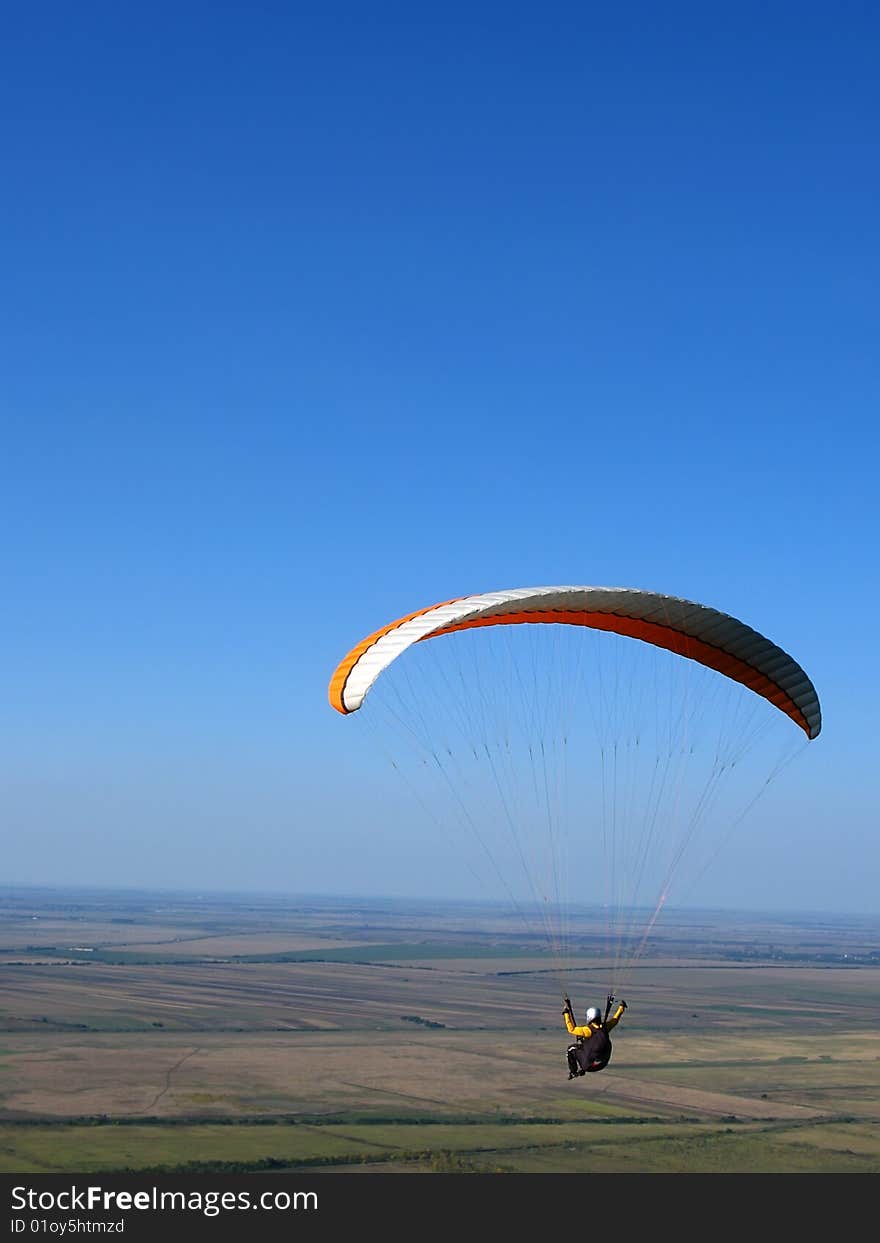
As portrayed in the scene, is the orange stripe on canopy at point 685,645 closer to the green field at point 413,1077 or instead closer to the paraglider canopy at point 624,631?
the paraglider canopy at point 624,631

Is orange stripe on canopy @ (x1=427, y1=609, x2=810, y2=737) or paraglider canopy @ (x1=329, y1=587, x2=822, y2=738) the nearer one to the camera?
paraglider canopy @ (x1=329, y1=587, x2=822, y2=738)

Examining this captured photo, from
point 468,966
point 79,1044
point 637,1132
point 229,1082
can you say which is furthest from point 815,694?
point 468,966

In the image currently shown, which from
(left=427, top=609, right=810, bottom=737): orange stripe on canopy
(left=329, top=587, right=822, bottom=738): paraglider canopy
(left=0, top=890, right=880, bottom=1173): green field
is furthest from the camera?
(left=0, top=890, right=880, bottom=1173): green field

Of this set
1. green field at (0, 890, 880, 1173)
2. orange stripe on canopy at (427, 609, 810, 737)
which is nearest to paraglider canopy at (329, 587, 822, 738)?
orange stripe on canopy at (427, 609, 810, 737)

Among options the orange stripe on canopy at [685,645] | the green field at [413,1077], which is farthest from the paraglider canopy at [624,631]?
the green field at [413,1077]

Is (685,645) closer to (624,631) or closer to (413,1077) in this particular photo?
(624,631)

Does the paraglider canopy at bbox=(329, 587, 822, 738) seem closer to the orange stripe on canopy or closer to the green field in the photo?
the orange stripe on canopy

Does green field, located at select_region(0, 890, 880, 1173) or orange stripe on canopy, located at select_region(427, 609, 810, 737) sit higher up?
orange stripe on canopy, located at select_region(427, 609, 810, 737)

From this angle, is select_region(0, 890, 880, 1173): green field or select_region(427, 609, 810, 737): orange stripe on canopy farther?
select_region(0, 890, 880, 1173): green field

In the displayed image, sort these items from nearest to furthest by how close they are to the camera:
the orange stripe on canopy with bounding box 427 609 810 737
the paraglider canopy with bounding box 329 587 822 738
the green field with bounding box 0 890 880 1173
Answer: the paraglider canopy with bounding box 329 587 822 738
the orange stripe on canopy with bounding box 427 609 810 737
the green field with bounding box 0 890 880 1173

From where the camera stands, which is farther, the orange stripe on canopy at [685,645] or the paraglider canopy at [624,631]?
the orange stripe on canopy at [685,645]
